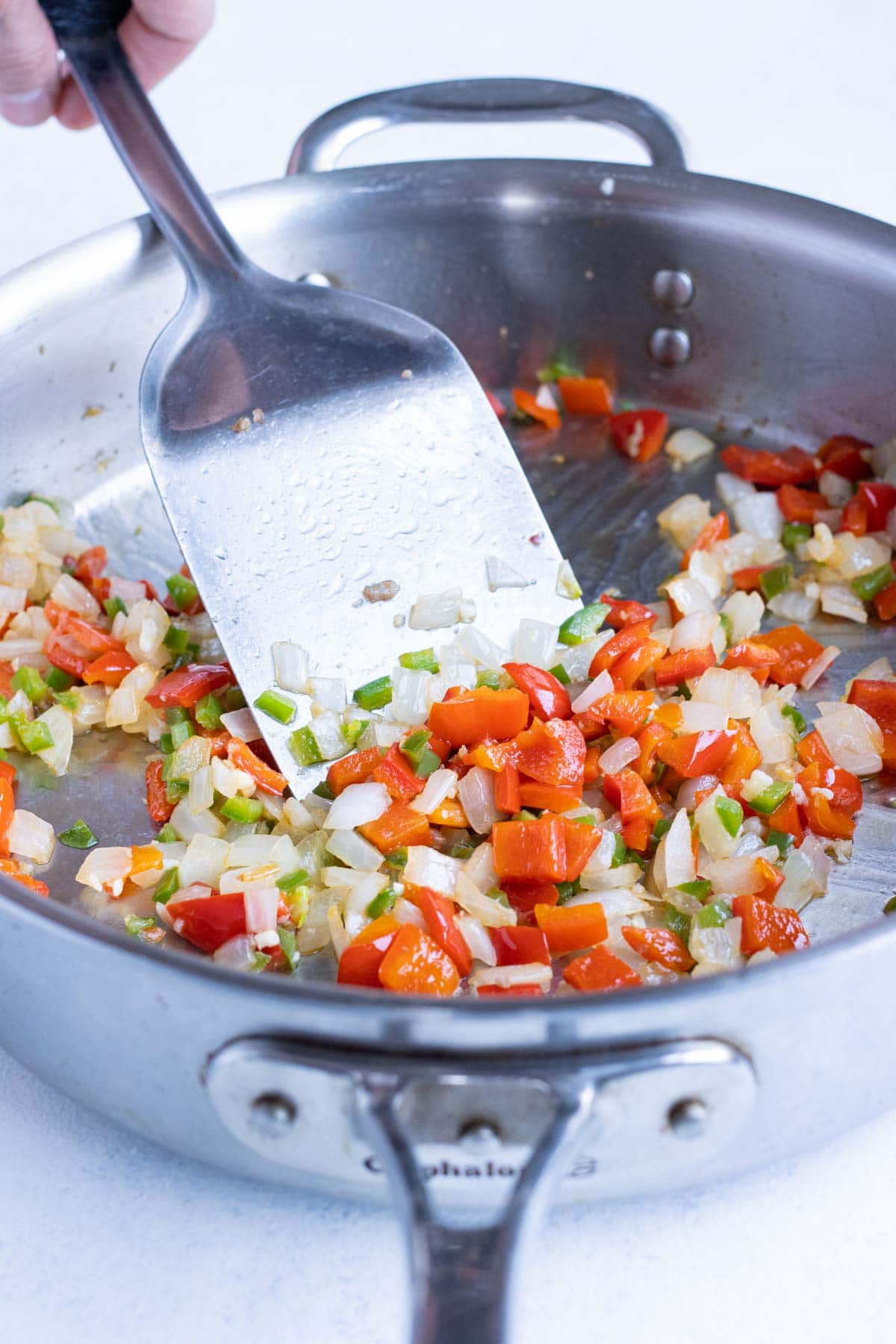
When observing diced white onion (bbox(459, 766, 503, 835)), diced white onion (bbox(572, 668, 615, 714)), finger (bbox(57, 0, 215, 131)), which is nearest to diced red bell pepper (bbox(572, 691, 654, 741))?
diced white onion (bbox(572, 668, 615, 714))

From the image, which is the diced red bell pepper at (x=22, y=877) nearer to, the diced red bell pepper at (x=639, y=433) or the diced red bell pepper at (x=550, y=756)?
the diced red bell pepper at (x=550, y=756)

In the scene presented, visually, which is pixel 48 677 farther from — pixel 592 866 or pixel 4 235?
pixel 4 235

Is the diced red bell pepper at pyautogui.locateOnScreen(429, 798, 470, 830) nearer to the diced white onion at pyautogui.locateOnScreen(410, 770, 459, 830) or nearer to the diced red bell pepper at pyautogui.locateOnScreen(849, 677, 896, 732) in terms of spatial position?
the diced white onion at pyautogui.locateOnScreen(410, 770, 459, 830)

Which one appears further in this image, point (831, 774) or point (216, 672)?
point (216, 672)

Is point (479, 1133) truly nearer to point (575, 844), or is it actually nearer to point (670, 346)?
point (575, 844)

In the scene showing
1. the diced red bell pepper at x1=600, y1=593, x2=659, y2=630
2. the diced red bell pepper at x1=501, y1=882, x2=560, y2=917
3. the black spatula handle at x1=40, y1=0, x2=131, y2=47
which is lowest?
the diced red bell pepper at x1=501, y1=882, x2=560, y2=917

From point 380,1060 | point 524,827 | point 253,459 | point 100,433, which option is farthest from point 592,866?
point 100,433

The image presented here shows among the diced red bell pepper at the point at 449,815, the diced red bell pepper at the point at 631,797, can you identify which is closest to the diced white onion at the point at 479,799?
the diced red bell pepper at the point at 449,815
